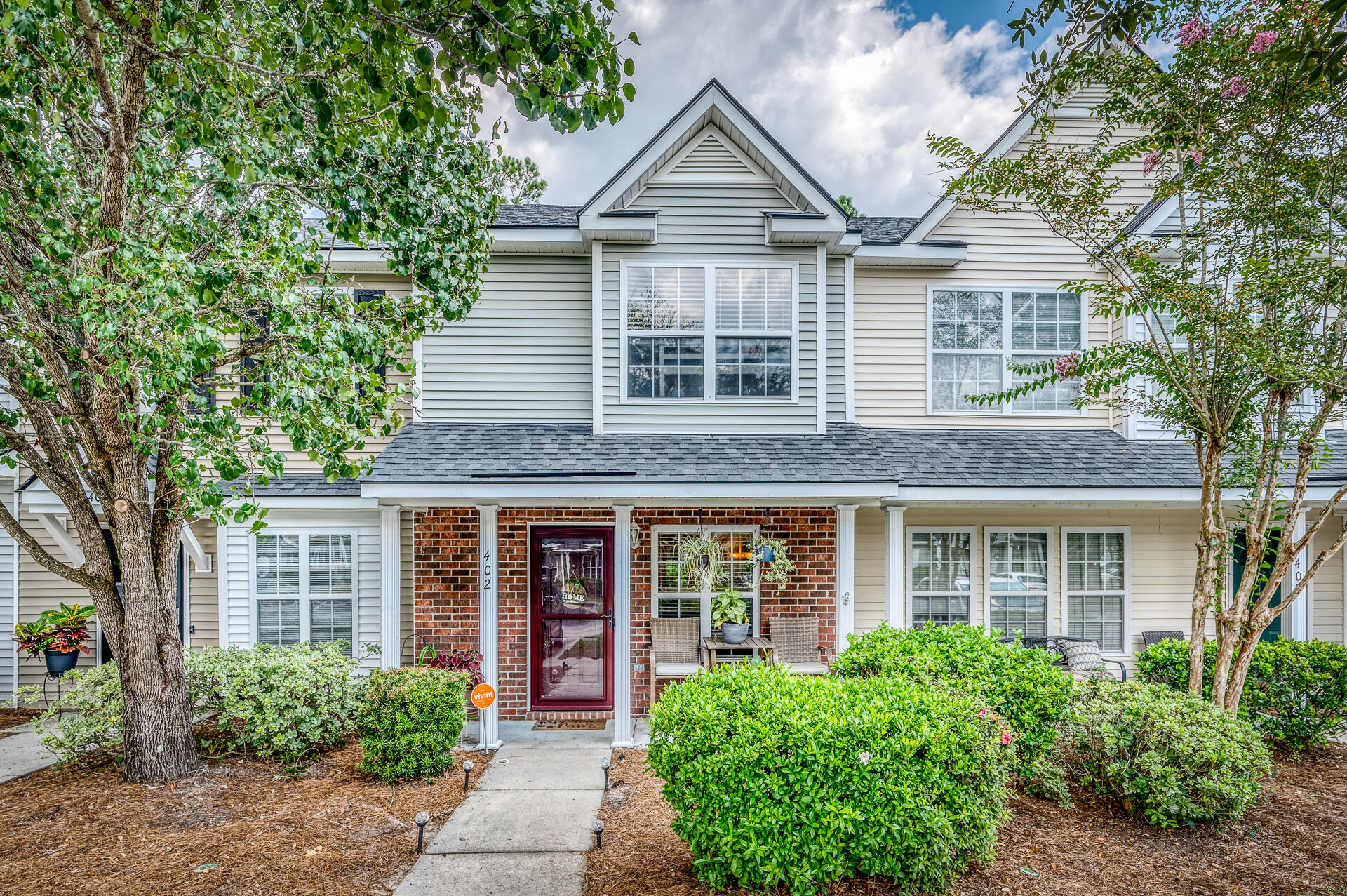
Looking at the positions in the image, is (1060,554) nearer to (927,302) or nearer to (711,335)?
(927,302)

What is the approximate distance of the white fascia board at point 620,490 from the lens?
243 inches

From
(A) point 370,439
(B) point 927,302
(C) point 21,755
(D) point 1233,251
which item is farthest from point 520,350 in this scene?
(D) point 1233,251

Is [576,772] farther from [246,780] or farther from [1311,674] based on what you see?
[1311,674]

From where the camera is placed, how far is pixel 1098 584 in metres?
8.30

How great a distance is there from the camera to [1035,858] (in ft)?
13.7

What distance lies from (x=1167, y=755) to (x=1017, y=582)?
3.76 metres

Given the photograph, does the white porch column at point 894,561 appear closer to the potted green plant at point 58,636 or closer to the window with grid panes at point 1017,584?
the window with grid panes at point 1017,584

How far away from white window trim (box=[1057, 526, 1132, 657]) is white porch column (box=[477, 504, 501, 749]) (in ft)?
22.2

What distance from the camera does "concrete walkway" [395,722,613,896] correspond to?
4.11 m

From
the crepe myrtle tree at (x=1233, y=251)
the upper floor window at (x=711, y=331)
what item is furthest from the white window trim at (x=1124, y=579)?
the upper floor window at (x=711, y=331)

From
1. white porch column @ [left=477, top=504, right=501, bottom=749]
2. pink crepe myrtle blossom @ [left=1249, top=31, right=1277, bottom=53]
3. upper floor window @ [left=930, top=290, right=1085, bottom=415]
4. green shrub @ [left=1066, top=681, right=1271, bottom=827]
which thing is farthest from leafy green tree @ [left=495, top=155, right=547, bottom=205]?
green shrub @ [left=1066, top=681, right=1271, bottom=827]

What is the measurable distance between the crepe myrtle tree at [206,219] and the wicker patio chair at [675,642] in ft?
12.5

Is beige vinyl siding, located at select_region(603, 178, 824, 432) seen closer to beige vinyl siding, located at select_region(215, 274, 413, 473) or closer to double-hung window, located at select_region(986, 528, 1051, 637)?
beige vinyl siding, located at select_region(215, 274, 413, 473)

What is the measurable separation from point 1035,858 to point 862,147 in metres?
14.9
